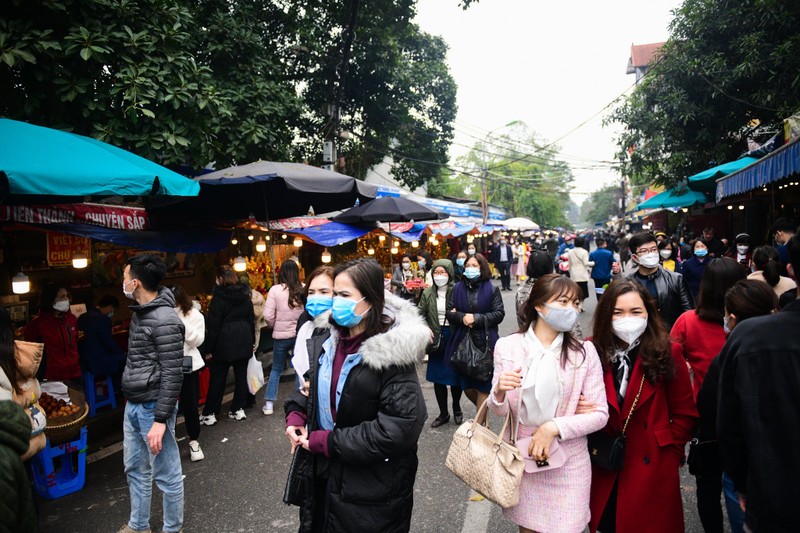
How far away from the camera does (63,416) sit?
428cm

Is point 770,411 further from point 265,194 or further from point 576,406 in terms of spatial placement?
point 265,194

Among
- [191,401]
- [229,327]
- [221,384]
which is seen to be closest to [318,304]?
[191,401]

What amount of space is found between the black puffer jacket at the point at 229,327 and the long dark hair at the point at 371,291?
3708mm

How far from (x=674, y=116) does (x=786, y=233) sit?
21.2 feet

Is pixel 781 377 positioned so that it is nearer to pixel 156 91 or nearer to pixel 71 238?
pixel 156 91

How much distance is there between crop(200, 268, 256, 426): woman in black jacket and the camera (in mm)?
5746

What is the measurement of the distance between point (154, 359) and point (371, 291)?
194 cm

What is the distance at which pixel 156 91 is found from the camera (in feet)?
20.3

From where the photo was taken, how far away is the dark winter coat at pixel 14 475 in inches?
65.7

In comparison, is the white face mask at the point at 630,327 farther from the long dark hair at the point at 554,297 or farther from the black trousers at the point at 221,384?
the black trousers at the point at 221,384

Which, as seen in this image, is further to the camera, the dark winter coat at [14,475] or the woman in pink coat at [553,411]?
the woman in pink coat at [553,411]

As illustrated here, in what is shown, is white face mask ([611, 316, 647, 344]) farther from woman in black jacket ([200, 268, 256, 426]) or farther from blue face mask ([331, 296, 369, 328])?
woman in black jacket ([200, 268, 256, 426])

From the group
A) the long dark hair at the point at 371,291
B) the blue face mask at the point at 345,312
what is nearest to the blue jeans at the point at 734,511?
the long dark hair at the point at 371,291

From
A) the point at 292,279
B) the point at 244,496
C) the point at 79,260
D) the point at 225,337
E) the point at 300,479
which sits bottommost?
the point at 244,496
